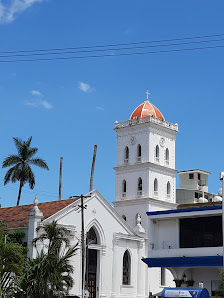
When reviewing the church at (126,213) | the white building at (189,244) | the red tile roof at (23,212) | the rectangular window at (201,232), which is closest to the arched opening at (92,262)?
the church at (126,213)

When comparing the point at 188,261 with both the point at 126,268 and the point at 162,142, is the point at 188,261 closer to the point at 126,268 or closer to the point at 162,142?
the point at 126,268

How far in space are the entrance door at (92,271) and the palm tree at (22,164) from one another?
60.4 ft

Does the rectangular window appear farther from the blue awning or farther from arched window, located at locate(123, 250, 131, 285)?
arched window, located at locate(123, 250, 131, 285)

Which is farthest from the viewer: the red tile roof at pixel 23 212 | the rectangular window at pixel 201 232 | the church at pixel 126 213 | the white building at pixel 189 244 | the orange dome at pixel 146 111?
the orange dome at pixel 146 111

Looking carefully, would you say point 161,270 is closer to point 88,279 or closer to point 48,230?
point 88,279

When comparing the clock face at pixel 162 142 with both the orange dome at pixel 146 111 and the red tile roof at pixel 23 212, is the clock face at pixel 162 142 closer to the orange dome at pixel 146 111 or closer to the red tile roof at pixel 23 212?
the orange dome at pixel 146 111

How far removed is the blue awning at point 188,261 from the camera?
1732 inches

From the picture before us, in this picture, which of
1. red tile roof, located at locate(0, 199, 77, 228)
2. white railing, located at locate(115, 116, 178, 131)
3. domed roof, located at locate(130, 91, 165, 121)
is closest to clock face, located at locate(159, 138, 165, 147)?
white railing, located at locate(115, 116, 178, 131)

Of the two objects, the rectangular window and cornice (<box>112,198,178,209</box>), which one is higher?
cornice (<box>112,198,178,209</box>)

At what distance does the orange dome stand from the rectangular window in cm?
2865

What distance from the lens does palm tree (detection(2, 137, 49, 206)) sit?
7069cm

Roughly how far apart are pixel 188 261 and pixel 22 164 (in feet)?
103

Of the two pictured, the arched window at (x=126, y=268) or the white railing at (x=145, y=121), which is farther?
the white railing at (x=145, y=121)

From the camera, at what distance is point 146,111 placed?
7475 cm
